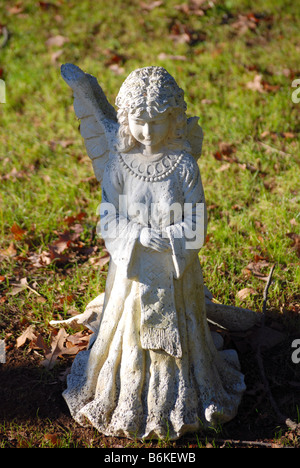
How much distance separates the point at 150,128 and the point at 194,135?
0.37m

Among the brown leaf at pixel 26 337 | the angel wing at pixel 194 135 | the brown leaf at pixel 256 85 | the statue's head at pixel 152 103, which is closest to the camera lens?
the statue's head at pixel 152 103

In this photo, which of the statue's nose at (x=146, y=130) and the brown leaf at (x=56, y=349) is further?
the brown leaf at (x=56, y=349)

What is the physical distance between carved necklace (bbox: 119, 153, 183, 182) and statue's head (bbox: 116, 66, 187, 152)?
117 millimetres

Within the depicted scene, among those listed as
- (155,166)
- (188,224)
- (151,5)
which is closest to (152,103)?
(155,166)

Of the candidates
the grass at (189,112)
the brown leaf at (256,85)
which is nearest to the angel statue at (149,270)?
the grass at (189,112)

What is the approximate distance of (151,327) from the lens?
3.27 metres

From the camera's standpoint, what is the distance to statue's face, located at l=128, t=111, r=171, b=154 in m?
3.05

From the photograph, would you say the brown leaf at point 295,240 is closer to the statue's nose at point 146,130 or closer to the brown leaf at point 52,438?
the statue's nose at point 146,130

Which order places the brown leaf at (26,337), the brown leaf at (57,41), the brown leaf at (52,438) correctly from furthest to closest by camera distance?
the brown leaf at (57,41) < the brown leaf at (26,337) < the brown leaf at (52,438)

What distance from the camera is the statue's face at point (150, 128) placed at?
10.0 feet

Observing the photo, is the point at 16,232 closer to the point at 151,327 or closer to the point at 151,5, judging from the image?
the point at 151,327

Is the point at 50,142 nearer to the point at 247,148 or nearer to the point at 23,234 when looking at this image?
the point at 23,234

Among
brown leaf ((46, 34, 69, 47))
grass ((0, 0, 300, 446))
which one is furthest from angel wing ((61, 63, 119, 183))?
brown leaf ((46, 34, 69, 47))

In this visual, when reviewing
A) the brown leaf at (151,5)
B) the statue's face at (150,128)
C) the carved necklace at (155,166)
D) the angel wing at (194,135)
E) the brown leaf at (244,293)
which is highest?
the statue's face at (150,128)
